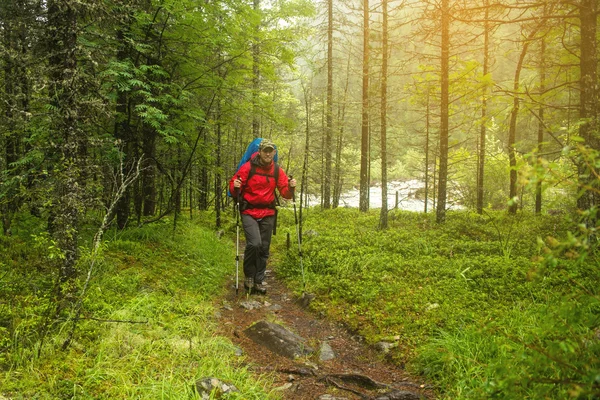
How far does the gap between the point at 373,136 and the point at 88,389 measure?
26.3 meters

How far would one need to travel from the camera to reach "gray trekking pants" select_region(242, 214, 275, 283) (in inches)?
279

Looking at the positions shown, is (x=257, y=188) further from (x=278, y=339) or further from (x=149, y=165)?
(x=278, y=339)

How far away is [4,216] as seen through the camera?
20.8ft

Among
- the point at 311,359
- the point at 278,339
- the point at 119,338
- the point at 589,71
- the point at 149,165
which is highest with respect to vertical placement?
the point at 589,71

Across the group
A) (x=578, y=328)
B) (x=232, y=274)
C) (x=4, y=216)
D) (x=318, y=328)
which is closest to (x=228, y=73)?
(x=232, y=274)

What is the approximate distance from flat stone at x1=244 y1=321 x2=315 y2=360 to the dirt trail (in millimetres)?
89

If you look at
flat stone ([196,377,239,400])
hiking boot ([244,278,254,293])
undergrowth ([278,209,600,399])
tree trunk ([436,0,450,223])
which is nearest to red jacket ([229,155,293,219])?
hiking boot ([244,278,254,293])

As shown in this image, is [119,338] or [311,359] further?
[311,359]

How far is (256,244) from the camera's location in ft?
23.1

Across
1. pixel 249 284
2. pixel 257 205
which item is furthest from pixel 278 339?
pixel 257 205

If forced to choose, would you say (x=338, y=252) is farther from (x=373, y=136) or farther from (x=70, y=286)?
(x=373, y=136)

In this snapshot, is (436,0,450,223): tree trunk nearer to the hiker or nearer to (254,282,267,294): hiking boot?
the hiker

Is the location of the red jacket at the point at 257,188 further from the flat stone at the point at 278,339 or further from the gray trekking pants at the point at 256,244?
the flat stone at the point at 278,339

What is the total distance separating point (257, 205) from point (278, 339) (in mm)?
2939
